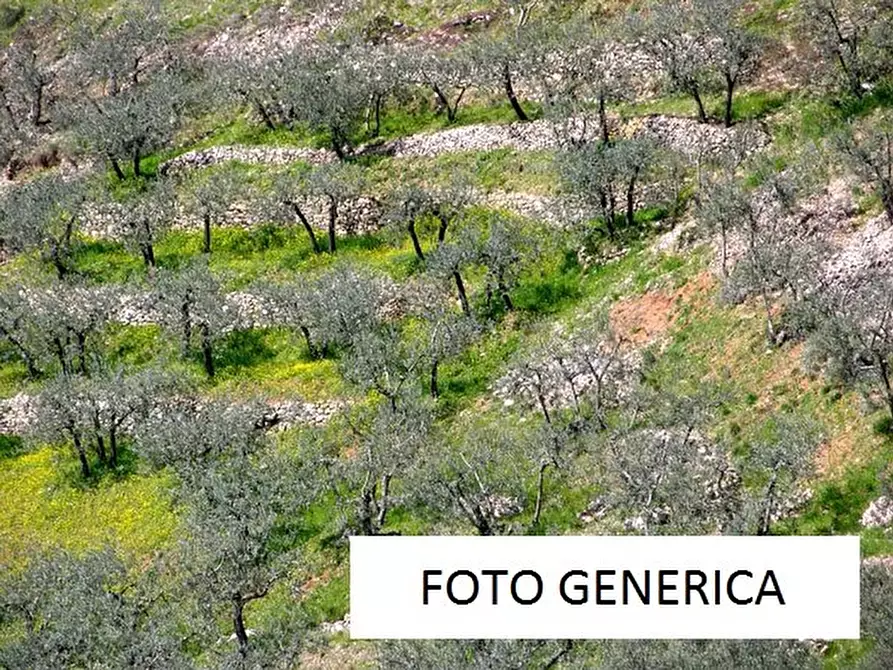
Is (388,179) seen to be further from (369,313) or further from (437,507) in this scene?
(437,507)

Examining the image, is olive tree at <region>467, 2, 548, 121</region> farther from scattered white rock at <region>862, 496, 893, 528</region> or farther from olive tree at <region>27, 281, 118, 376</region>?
scattered white rock at <region>862, 496, 893, 528</region>

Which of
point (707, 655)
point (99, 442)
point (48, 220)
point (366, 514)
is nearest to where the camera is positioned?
point (707, 655)

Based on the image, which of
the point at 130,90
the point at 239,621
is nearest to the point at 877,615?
the point at 239,621

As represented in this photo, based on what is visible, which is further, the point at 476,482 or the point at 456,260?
the point at 456,260

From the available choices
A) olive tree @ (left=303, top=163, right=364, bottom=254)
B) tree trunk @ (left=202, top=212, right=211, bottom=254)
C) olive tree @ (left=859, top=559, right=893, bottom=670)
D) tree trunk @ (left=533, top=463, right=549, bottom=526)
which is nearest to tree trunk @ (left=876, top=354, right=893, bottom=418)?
olive tree @ (left=859, top=559, right=893, bottom=670)

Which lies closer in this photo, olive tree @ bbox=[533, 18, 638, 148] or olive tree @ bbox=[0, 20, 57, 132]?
olive tree @ bbox=[533, 18, 638, 148]

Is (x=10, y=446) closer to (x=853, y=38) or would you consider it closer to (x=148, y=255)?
(x=148, y=255)
